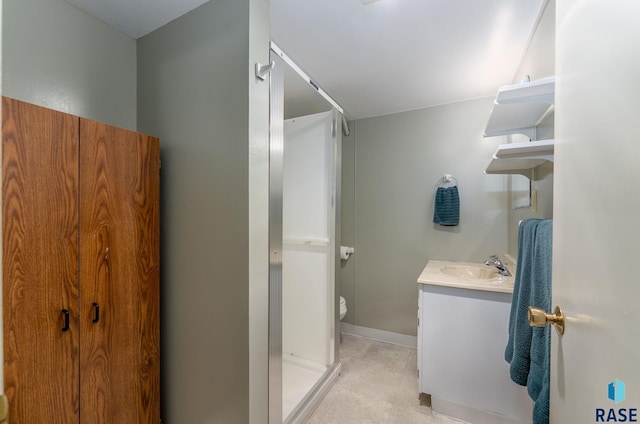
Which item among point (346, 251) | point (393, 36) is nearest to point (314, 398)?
point (346, 251)

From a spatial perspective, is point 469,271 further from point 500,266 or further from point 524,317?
point 524,317

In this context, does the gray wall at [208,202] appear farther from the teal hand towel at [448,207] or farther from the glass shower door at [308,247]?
the teal hand towel at [448,207]

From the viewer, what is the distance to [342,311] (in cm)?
259

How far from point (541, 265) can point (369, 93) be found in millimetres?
1887

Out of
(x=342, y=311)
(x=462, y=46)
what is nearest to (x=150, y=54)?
A: (x=462, y=46)

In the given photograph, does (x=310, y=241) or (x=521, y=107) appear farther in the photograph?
(x=310, y=241)

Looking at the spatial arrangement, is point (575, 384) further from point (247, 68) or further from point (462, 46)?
point (462, 46)

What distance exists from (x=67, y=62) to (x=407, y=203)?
2674 mm

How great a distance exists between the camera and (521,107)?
1441 millimetres

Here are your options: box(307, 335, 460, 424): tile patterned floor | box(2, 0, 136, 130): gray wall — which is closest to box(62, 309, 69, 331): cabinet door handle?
box(2, 0, 136, 130): gray wall

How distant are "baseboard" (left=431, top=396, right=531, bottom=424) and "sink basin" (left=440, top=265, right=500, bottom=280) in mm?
907

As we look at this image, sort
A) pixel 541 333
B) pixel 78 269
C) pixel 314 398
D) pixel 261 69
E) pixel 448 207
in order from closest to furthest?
1. pixel 541 333
2. pixel 78 269
3. pixel 261 69
4. pixel 314 398
5. pixel 448 207

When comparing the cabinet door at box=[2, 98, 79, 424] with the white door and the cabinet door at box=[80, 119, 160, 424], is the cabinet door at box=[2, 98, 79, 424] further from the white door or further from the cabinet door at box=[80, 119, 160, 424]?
the white door

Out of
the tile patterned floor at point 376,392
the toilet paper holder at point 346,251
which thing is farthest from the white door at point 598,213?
the toilet paper holder at point 346,251
